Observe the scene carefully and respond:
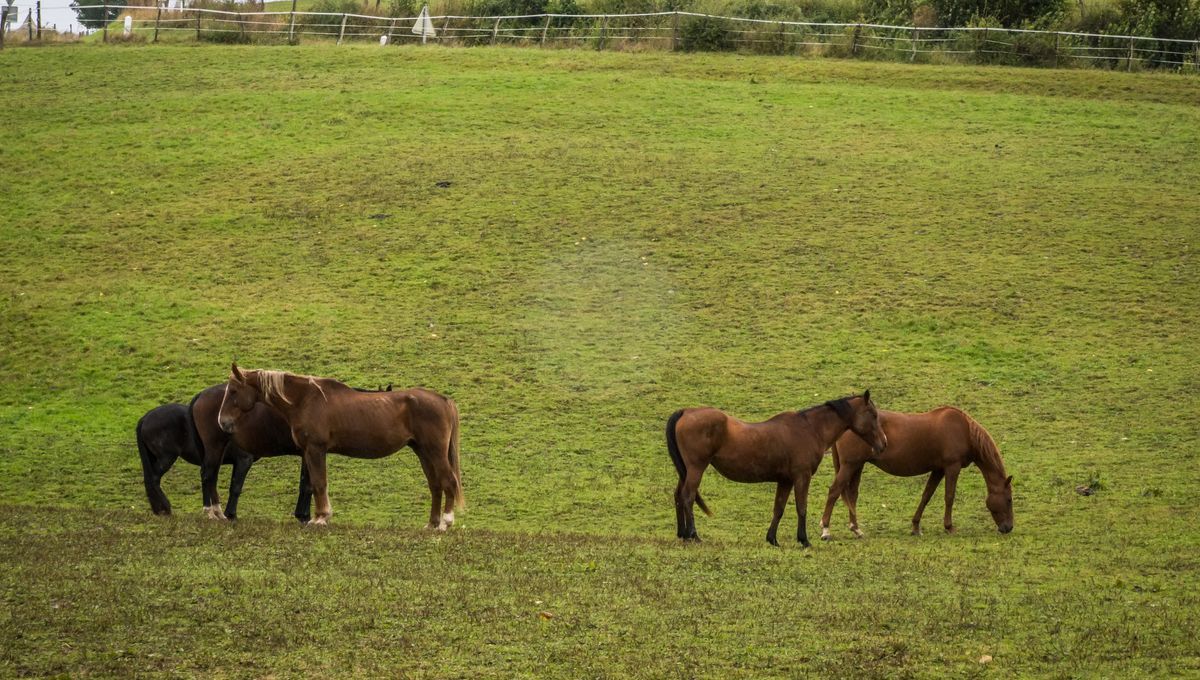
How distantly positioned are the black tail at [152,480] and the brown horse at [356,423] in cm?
164

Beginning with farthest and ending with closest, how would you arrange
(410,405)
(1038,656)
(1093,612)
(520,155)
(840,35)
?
(840,35) < (520,155) < (410,405) < (1093,612) < (1038,656)

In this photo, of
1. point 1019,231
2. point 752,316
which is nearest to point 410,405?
point 752,316

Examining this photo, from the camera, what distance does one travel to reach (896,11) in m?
50.3

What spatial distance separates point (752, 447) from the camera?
42.9 feet

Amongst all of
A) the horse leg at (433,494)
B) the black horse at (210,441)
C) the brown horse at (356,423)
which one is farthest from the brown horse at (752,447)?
the black horse at (210,441)

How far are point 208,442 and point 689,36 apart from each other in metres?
31.4

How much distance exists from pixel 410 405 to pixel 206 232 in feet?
55.0

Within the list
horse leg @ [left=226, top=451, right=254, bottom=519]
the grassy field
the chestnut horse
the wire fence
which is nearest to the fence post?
the wire fence

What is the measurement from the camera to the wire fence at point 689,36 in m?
41.1

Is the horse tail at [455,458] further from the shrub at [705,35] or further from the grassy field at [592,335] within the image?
the shrub at [705,35]

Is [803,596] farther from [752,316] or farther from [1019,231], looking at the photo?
[1019,231]

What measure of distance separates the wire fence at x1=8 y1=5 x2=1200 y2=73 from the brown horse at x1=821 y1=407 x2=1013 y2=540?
28.3 metres

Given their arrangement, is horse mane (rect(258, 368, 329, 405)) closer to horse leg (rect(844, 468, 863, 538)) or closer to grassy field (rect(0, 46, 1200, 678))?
grassy field (rect(0, 46, 1200, 678))

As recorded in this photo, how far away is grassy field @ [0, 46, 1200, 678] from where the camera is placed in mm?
9398
